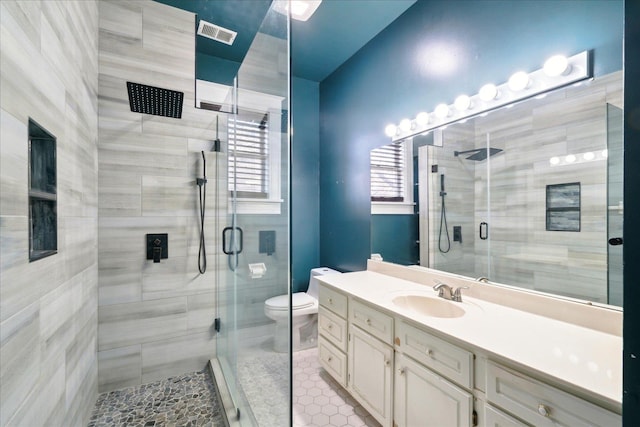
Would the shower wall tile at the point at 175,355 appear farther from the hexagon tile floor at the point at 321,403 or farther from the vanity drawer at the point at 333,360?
the vanity drawer at the point at 333,360

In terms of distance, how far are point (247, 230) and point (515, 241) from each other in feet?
4.73

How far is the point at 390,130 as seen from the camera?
2.33 metres

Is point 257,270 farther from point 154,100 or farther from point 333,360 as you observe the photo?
point 154,100

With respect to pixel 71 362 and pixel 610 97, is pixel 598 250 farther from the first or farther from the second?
pixel 71 362

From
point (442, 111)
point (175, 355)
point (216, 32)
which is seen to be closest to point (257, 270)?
point (175, 355)

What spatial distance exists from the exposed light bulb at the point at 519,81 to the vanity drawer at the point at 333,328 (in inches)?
65.9

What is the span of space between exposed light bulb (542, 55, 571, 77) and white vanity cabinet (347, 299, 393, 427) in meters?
1.42

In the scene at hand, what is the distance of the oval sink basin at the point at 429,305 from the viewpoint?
1.56 meters

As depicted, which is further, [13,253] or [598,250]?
[598,250]

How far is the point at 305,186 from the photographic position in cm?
326

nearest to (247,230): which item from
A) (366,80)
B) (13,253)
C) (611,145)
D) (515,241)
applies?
(13,253)

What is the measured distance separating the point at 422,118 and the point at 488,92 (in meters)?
0.49

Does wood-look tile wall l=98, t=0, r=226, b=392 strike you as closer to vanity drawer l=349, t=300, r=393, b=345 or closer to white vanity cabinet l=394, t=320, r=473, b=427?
vanity drawer l=349, t=300, r=393, b=345

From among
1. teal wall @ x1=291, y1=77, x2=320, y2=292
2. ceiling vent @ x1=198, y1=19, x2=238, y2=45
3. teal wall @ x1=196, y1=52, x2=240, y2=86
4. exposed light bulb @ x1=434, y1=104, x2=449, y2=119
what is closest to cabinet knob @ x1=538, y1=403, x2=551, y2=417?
exposed light bulb @ x1=434, y1=104, x2=449, y2=119
